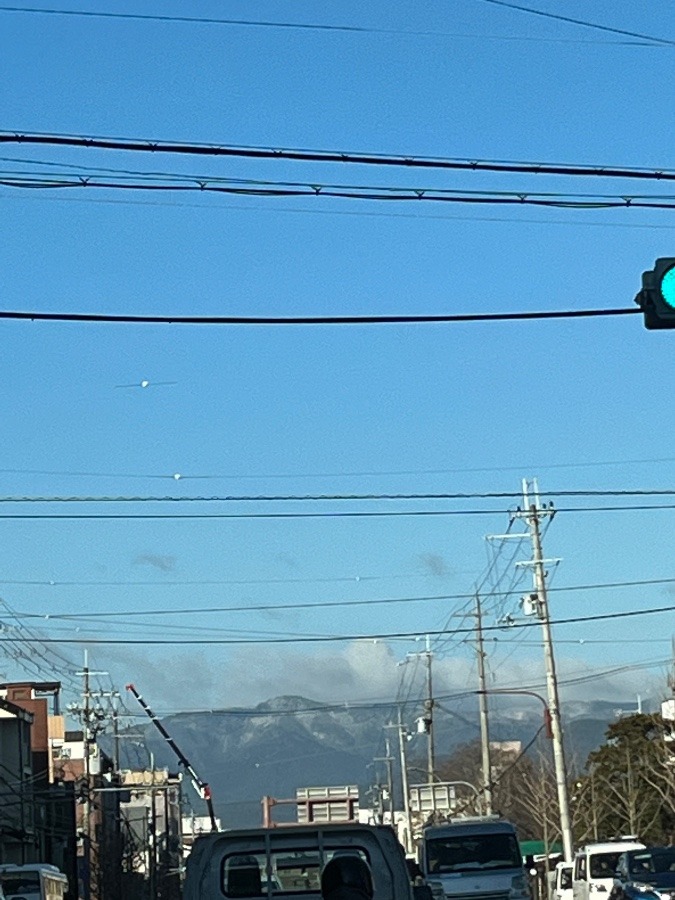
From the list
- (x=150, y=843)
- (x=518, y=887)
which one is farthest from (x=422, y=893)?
(x=150, y=843)

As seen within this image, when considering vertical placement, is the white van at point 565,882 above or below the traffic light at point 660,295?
below

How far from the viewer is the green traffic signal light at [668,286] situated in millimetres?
13227

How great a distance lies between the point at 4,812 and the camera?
64.8 meters

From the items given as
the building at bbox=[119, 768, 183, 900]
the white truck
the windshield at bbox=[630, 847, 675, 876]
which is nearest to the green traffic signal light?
the windshield at bbox=[630, 847, 675, 876]

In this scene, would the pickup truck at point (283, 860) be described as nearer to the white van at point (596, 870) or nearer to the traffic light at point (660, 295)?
the traffic light at point (660, 295)

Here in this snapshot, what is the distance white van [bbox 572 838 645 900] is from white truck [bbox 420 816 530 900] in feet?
11.8

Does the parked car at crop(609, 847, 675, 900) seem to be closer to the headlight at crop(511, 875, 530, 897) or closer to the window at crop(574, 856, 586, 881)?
the headlight at crop(511, 875, 530, 897)

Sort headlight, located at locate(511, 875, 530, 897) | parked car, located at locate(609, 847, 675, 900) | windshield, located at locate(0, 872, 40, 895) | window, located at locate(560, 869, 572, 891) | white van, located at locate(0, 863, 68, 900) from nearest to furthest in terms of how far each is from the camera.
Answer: parked car, located at locate(609, 847, 675, 900), headlight, located at locate(511, 875, 530, 897), white van, located at locate(0, 863, 68, 900), windshield, located at locate(0, 872, 40, 895), window, located at locate(560, 869, 572, 891)

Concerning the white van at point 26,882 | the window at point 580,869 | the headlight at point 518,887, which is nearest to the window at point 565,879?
the window at point 580,869

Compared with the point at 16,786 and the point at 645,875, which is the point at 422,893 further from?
the point at 16,786

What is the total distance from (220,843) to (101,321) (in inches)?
225

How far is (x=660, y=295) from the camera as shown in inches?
522

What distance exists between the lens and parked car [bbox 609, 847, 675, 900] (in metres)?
28.1

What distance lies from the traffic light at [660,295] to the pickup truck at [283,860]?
15.4ft
